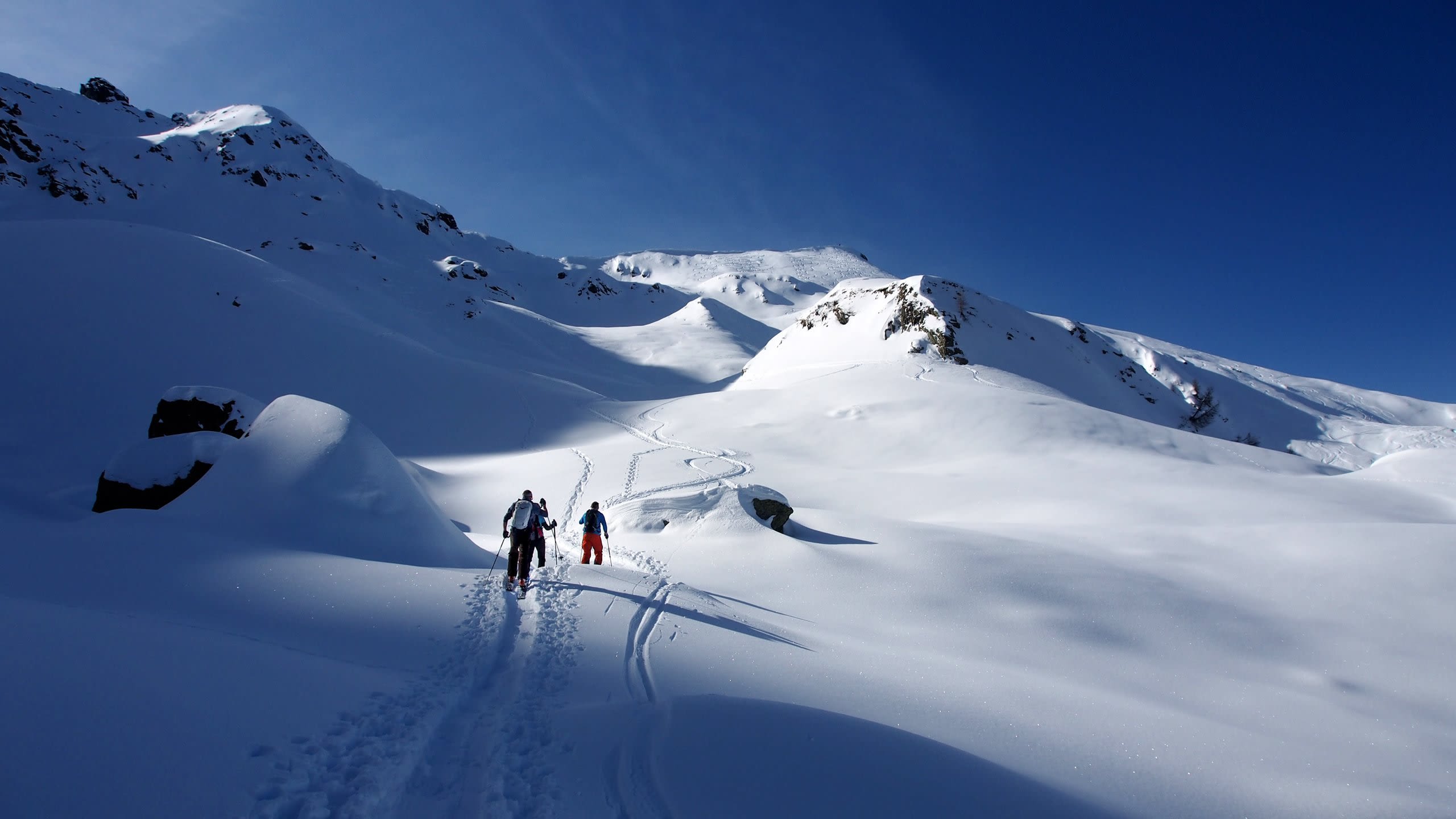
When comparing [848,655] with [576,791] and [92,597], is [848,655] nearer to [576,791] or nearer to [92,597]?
[576,791]

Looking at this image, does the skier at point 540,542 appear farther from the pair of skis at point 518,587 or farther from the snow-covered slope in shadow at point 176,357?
the snow-covered slope in shadow at point 176,357

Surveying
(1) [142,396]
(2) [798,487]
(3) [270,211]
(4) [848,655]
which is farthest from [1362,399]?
(3) [270,211]

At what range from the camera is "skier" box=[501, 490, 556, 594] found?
349 inches

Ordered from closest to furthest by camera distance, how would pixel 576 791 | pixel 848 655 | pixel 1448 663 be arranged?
pixel 576 791 → pixel 848 655 → pixel 1448 663

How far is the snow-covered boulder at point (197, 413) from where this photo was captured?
50.0 ft

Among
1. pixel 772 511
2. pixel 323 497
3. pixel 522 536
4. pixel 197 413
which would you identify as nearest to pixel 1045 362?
pixel 772 511

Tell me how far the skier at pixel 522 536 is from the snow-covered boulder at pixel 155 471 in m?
7.03

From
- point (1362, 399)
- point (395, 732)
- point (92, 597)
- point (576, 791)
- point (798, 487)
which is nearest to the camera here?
point (576, 791)

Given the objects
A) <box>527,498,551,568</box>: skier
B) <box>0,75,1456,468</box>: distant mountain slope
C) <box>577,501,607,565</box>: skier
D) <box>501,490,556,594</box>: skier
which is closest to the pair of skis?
<box>501,490,556,594</box>: skier

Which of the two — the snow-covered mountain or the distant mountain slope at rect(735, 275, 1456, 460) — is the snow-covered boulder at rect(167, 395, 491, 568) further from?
the distant mountain slope at rect(735, 275, 1456, 460)

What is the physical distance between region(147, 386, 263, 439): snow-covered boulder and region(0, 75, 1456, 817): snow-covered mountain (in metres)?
0.09

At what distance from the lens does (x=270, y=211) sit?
79625 mm

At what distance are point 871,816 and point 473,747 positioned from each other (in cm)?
303

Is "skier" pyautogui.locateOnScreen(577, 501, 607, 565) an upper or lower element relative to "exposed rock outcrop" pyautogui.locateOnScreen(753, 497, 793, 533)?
lower
